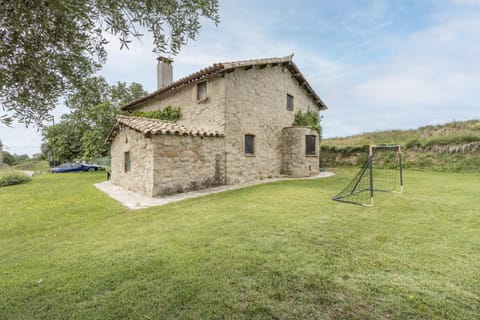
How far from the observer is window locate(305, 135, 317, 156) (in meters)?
13.3

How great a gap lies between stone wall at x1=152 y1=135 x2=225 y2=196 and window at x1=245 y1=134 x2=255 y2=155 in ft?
5.80

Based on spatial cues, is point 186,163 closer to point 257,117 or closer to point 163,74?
point 257,117

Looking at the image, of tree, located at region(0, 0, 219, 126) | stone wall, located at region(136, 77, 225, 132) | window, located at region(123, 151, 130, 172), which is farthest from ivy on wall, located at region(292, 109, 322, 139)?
tree, located at region(0, 0, 219, 126)

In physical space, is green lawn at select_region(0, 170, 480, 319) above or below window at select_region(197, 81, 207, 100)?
below

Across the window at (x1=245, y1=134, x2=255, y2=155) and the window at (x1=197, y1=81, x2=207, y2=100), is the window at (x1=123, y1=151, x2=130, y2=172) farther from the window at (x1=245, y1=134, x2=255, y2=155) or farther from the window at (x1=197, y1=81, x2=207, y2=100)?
the window at (x1=245, y1=134, x2=255, y2=155)

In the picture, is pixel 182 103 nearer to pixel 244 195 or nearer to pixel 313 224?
pixel 244 195

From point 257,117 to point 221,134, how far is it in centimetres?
286

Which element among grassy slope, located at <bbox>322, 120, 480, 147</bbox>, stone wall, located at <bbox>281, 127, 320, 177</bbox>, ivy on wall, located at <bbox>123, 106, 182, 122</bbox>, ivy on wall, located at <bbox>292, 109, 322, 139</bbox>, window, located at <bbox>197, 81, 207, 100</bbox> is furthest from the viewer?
ivy on wall, located at <bbox>292, 109, 322, 139</bbox>

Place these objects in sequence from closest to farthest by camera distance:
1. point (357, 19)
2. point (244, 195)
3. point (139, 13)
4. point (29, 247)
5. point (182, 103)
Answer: point (139, 13)
point (29, 247)
point (244, 195)
point (357, 19)
point (182, 103)

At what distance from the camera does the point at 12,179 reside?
45.9 ft

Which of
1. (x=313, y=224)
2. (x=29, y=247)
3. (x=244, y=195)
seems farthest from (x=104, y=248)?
(x=244, y=195)

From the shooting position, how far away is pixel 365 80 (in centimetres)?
2400

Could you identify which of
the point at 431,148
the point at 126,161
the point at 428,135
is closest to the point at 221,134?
the point at 126,161

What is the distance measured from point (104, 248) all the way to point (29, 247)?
60.5 inches
